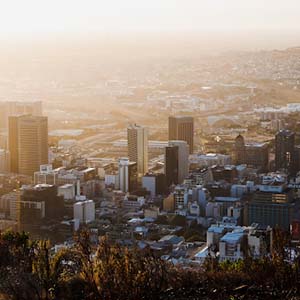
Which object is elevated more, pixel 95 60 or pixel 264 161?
pixel 95 60

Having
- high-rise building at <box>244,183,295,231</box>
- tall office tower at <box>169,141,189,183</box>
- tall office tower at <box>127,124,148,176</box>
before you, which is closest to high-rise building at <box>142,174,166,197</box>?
tall office tower at <box>169,141,189,183</box>

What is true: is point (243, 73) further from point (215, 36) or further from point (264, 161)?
point (264, 161)

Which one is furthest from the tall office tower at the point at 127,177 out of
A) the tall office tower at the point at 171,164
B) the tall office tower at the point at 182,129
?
the tall office tower at the point at 182,129

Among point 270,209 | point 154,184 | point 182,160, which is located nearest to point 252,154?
point 182,160

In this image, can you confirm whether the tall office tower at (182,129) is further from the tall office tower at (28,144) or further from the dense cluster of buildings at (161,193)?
the tall office tower at (28,144)

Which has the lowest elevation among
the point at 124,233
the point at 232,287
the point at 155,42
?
the point at 124,233

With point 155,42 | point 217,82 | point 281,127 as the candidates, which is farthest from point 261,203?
point 155,42
